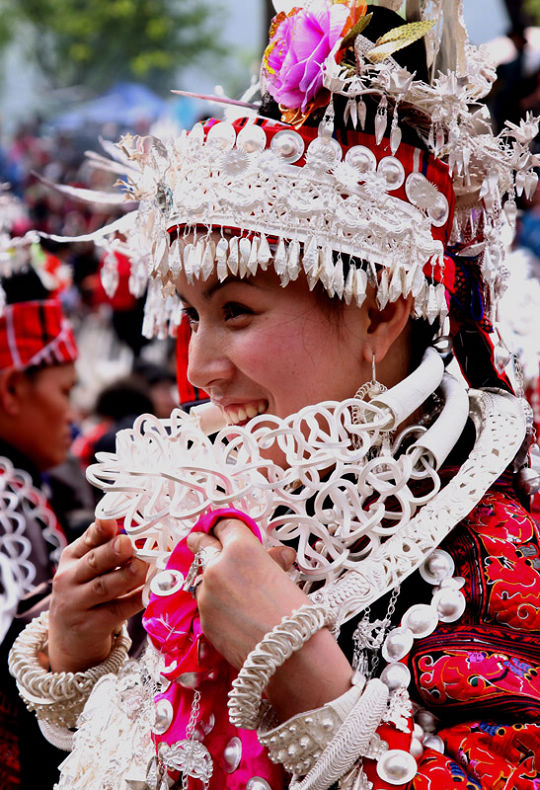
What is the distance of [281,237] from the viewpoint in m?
1.75

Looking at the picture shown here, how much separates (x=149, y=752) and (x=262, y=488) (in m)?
0.54

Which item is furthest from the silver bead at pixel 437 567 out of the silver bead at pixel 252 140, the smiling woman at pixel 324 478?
the silver bead at pixel 252 140

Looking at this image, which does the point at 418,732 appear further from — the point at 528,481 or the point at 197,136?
the point at 197,136

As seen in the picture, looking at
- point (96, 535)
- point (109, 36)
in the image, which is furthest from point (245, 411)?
point (109, 36)

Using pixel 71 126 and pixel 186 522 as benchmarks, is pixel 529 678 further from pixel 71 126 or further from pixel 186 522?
pixel 71 126

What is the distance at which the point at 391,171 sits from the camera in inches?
70.8

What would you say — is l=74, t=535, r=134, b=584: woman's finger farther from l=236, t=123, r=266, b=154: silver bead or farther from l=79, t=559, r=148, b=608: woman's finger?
l=236, t=123, r=266, b=154: silver bead

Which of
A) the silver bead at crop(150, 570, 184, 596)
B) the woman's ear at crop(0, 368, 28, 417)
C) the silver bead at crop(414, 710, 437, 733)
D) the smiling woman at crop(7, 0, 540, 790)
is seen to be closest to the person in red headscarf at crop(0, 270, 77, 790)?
the woman's ear at crop(0, 368, 28, 417)

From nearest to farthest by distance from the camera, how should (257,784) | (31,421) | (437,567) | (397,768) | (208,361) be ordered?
1. (397,768)
2. (257,784)
3. (437,567)
4. (208,361)
5. (31,421)

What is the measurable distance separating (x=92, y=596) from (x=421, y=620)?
638mm

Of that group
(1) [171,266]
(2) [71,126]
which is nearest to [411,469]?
(1) [171,266]

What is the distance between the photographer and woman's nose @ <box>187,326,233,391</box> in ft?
6.01

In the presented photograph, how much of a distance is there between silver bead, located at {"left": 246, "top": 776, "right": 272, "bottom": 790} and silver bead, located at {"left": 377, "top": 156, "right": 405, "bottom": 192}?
1.02 meters

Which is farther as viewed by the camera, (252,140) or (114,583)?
(114,583)
